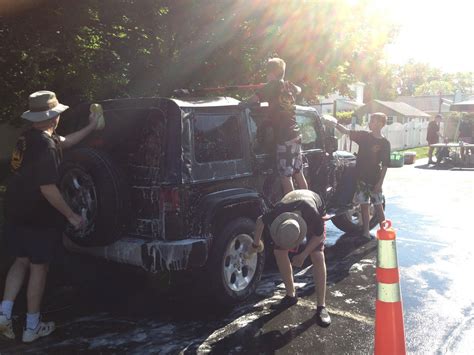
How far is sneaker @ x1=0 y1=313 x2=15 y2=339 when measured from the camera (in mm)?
3615

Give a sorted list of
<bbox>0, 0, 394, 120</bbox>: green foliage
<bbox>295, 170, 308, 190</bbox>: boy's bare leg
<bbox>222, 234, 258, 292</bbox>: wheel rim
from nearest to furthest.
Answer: <bbox>222, 234, 258, 292</bbox>: wheel rim, <bbox>295, 170, 308, 190</bbox>: boy's bare leg, <bbox>0, 0, 394, 120</bbox>: green foliage

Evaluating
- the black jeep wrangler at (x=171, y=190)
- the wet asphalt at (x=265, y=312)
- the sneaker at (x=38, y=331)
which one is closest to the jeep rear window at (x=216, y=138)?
the black jeep wrangler at (x=171, y=190)

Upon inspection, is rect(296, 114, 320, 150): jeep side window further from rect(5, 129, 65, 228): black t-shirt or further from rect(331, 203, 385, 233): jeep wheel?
rect(5, 129, 65, 228): black t-shirt

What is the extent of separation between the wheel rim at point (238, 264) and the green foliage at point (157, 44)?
11.6ft

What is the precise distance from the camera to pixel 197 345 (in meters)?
3.64

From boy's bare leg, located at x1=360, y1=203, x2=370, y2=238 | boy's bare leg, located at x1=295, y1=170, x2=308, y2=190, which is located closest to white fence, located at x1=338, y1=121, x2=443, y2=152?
boy's bare leg, located at x1=360, y1=203, x2=370, y2=238

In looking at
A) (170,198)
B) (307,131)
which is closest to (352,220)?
(307,131)

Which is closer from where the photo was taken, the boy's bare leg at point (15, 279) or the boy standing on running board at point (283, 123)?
the boy's bare leg at point (15, 279)

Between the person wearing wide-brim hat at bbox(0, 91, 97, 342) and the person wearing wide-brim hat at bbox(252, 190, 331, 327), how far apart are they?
4.95 ft

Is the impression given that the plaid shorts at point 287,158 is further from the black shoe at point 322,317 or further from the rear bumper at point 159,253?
the black shoe at point 322,317

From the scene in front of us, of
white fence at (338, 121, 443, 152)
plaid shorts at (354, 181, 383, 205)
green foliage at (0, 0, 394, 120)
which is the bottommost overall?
white fence at (338, 121, 443, 152)

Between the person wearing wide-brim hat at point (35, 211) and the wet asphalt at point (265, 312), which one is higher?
A: the person wearing wide-brim hat at point (35, 211)

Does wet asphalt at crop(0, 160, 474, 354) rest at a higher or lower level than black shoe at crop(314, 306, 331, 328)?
lower

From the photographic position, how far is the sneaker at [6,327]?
11.9ft
